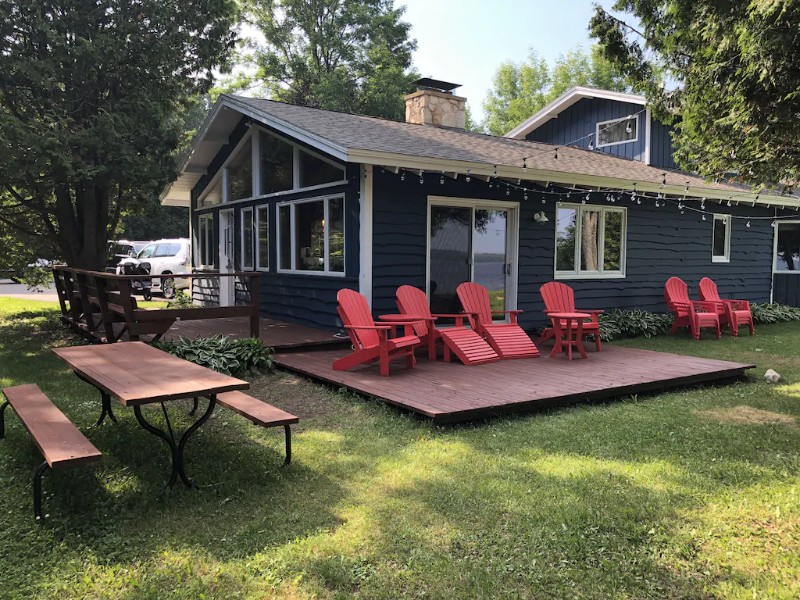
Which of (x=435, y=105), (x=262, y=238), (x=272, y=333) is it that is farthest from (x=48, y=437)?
(x=435, y=105)

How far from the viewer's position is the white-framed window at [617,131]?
1230 centimetres

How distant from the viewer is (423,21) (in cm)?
2761

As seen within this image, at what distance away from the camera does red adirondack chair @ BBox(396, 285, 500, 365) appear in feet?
20.9

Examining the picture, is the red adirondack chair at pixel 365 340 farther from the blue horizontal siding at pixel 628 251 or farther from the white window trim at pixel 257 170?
the white window trim at pixel 257 170

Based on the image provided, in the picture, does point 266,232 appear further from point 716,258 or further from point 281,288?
point 716,258

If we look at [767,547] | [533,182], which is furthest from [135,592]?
[533,182]

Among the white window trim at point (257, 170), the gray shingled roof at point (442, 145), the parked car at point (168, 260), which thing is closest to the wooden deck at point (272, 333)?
the white window trim at point (257, 170)

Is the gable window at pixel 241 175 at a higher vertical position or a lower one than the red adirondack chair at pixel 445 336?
higher

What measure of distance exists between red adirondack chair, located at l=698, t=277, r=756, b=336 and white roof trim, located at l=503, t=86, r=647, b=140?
3962 mm

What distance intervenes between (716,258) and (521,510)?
982cm

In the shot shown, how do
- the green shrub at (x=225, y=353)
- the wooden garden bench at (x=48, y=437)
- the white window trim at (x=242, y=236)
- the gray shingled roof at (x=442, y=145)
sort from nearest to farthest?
the wooden garden bench at (x=48, y=437)
the green shrub at (x=225, y=353)
the gray shingled roof at (x=442, y=145)
the white window trim at (x=242, y=236)

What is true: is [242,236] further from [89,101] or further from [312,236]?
[89,101]

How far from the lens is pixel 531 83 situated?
35.2 metres

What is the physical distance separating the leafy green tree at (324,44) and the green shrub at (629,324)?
19.8 meters
